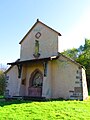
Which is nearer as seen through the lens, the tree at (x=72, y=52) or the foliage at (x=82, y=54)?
the foliage at (x=82, y=54)

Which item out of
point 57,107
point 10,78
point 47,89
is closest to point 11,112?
point 57,107

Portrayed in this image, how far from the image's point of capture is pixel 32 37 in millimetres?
20688

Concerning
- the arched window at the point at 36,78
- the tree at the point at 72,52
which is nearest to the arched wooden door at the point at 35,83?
the arched window at the point at 36,78

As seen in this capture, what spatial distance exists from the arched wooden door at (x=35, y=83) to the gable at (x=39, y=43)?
1614mm

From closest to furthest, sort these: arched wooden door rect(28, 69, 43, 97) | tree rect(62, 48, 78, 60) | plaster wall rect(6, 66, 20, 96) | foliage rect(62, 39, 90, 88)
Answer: arched wooden door rect(28, 69, 43, 97) < plaster wall rect(6, 66, 20, 96) < foliage rect(62, 39, 90, 88) < tree rect(62, 48, 78, 60)

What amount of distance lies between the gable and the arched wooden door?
1.61 meters

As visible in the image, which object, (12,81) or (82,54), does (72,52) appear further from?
(12,81)

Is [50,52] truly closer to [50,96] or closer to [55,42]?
[55,42]

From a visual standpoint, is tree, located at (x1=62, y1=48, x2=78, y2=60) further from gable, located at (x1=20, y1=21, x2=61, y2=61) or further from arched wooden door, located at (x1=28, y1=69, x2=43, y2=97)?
arched wooden door, located at (x1=28, y1=69, x2=43, y2=97)

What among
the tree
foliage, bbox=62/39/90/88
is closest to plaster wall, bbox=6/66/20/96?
foliage, bbox=62/39/90/88

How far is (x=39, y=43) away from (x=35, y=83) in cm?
382

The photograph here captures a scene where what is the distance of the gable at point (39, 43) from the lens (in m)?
18.9

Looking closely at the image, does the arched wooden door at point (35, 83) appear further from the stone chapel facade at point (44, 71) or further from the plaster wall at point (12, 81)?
the plaster wall at point (12, 81)

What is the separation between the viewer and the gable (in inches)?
742
